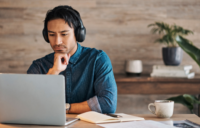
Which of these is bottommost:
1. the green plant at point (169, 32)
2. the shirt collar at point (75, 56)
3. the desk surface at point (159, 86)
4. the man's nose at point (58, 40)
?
the desk surface at point (159, 86)

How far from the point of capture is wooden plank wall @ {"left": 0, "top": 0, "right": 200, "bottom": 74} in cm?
243


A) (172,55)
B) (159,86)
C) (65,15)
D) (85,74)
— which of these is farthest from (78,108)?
(172,55)

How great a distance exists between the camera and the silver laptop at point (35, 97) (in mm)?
898

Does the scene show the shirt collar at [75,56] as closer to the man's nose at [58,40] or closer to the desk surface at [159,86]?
the man's nose at [58,40]

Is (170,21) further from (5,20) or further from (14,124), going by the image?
(14,124)

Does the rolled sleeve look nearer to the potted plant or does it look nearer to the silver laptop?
the silver laptop

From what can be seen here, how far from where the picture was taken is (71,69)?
4.94ft

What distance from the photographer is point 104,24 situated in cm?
244

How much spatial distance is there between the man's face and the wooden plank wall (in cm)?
98

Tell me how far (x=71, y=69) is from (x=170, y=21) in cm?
135

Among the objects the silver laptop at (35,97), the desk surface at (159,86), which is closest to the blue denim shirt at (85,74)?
the silver laptop at (35,97)

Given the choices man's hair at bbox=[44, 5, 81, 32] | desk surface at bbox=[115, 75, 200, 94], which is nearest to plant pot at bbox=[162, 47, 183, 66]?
desk surface at bbox=[115, 75, 200, 94]

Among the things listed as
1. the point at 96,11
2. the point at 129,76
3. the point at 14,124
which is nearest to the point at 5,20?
the point at 96,11

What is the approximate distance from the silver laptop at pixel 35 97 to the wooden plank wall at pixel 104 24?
5.06 ft
